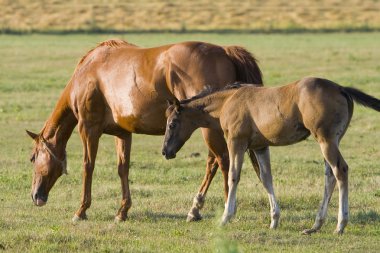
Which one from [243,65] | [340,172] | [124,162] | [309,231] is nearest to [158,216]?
[124,162]

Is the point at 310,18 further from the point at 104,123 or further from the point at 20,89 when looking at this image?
the point at 104,123

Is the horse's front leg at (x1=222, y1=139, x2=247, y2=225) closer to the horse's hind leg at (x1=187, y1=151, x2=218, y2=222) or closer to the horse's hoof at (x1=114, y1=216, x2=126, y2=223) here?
the horse's hind leg at (x1=187, y1=151, x2=218, y2=222)

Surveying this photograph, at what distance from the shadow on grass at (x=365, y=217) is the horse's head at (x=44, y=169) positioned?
3.70 m

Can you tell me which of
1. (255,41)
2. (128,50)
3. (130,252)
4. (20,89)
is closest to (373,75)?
(20,89)

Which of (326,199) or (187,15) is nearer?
(326,199)

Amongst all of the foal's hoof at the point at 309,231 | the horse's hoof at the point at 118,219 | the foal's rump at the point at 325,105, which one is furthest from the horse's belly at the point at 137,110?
the foal's hoof at the point at 309,231

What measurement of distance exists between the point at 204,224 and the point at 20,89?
1811 centimetres

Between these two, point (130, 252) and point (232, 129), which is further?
point (232, 129)

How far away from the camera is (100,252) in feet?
33.8

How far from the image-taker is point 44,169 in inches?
532

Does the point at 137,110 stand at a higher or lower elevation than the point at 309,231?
higher

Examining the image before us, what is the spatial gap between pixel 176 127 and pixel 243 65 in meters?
1.11

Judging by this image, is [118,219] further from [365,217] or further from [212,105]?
[365,217]

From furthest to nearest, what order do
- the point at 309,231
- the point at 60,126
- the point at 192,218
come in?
the point at 60,126 → the point at 192,218 → the point at 309,231
